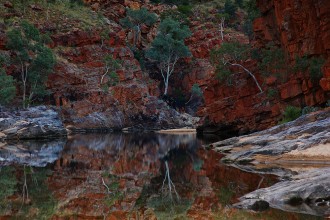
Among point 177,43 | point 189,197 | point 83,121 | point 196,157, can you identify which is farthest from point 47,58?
point 189,197

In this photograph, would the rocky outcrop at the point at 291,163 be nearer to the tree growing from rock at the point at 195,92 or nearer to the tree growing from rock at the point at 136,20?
the tree growing from rock at the point at 195,92

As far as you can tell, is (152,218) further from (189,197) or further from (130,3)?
(130,3)

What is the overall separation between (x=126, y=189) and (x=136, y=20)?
72.4m

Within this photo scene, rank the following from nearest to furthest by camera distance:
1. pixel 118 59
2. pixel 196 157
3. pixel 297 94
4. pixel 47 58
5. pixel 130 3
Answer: pixel 196 157 < pixel 297 94 < pixel 47 58 < pixel 118 59 < pixel 130 3

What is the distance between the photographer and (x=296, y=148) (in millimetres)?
22219

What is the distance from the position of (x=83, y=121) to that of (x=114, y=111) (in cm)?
515

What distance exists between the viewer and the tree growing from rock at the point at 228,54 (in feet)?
165

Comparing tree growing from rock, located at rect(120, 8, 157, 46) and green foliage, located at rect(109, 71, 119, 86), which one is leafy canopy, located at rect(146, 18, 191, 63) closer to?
tree growing from rock, located at rect(120, 8, 157, 46)

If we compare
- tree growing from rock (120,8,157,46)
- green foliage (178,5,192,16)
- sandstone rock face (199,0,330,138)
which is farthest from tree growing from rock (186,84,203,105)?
sandstone rock face (199,0,330,138)

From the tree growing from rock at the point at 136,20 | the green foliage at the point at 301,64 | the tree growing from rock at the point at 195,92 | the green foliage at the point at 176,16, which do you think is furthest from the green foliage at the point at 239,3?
the green foliage at the point at 301,64

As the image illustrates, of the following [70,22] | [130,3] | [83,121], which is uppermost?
[130,3]

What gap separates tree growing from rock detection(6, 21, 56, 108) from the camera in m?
59.1

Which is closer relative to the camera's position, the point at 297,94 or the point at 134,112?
the point at 297,94

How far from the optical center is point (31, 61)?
62156 mm
